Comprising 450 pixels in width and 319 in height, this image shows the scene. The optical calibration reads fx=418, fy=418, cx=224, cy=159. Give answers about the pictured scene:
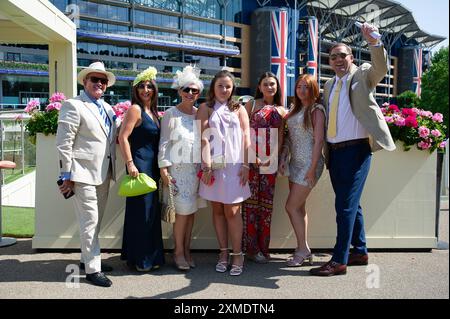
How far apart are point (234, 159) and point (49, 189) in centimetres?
208

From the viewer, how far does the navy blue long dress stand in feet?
12.2

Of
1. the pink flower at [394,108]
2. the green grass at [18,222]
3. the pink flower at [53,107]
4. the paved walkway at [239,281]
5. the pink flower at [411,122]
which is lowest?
the green grass at [18,222]

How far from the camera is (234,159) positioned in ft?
12.0

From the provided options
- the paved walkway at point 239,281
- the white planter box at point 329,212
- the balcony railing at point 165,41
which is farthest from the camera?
the balcony railing at point 165,41

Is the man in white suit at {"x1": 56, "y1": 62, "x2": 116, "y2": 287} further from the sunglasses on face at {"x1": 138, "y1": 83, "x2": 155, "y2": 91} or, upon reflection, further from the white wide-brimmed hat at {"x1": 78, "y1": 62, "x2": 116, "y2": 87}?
the sunglasses on face at {"x1": 138, "y1": 83, "x2": 155, "y2": 91}

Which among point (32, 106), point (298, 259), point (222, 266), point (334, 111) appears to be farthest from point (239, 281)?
point (32, 106)

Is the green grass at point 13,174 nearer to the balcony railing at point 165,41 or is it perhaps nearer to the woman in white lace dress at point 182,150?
the woman in white lace dress at point 182,150

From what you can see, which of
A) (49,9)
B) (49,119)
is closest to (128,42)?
(49,9)

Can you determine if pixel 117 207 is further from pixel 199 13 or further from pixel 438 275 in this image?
pixel 199 13

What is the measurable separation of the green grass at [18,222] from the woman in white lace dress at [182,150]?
8.06 ft

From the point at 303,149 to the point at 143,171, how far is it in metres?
1.47

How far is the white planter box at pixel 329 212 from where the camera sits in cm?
439

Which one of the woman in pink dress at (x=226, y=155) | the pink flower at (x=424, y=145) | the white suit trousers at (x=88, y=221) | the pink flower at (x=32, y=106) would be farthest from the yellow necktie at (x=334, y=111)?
the pink flower at (x=32, y=106)

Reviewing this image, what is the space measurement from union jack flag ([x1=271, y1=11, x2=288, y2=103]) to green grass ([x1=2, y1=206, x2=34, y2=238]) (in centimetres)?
4942
